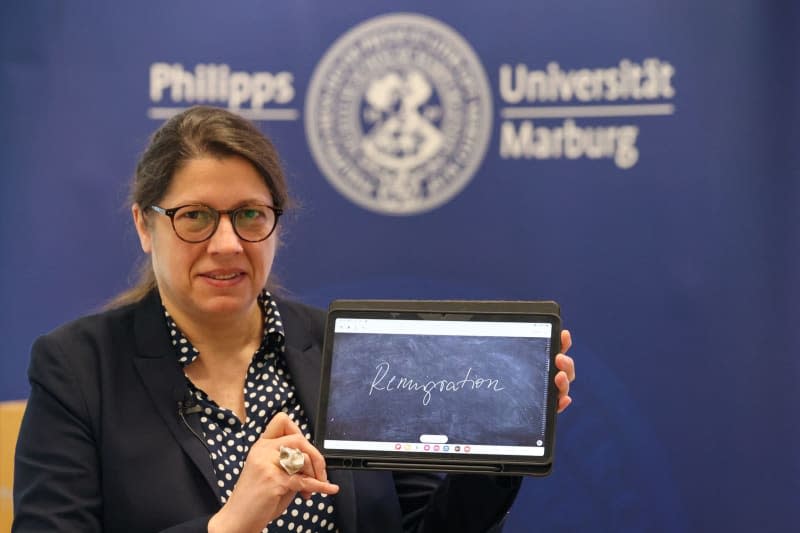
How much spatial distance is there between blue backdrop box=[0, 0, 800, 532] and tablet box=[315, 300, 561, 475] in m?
1.09

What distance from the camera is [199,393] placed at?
5.86 ft

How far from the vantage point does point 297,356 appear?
191 cm

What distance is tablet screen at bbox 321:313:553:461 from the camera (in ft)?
5.15

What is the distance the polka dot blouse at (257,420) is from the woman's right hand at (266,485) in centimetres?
17

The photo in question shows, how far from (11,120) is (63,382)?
1369 mm

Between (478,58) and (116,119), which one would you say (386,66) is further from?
(116,119)

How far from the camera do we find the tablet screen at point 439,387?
5.15 ft

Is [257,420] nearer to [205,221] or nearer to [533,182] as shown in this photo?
[205,221]

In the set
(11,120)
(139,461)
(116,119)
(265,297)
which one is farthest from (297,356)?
(11,120)

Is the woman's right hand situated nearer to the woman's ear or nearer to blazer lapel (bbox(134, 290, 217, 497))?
blazer lapel (bbox(134, 290, 217, 497))

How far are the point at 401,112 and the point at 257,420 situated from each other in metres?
1.16

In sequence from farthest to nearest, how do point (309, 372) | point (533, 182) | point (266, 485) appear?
point (533, 182), point (309, 372), point (266, 485)

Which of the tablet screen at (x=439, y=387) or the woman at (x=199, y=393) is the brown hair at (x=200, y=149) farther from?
the tablet screen at (x=439, y=387)

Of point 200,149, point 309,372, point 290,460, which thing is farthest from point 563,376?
point 200,149
